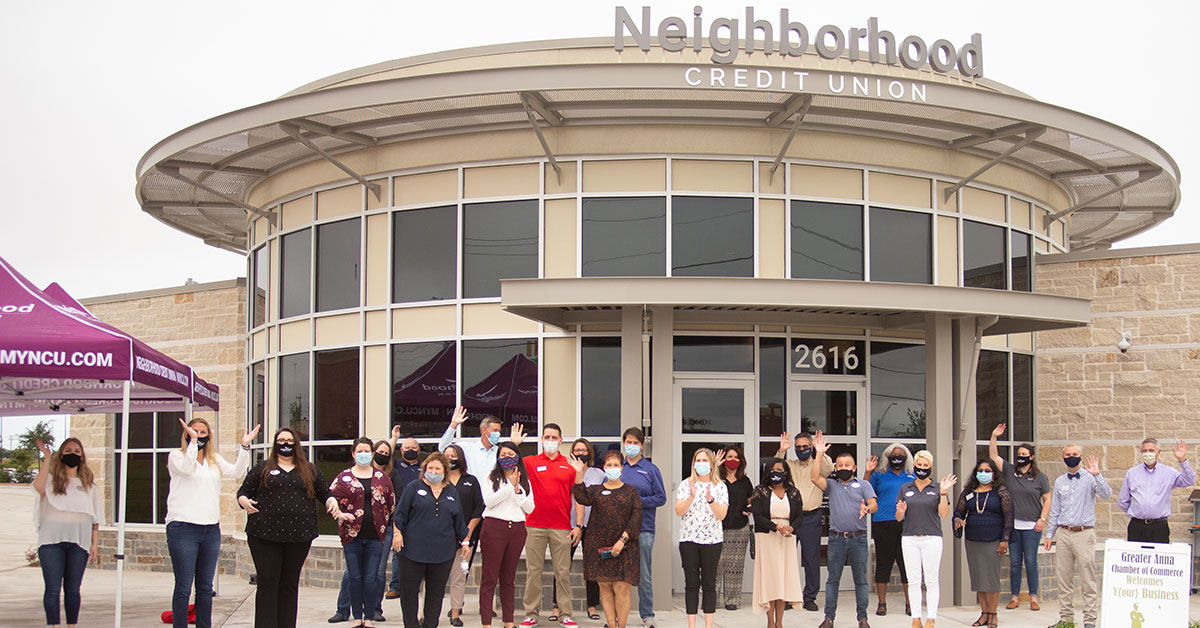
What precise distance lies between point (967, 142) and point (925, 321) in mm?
2952

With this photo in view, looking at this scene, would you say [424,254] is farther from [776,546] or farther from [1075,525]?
[1075,525]

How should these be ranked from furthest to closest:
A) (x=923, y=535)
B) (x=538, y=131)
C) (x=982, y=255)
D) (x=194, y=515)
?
(x=982, y=255) < (x=538, y=131) < (x=923, y=535) < (x=194, y=515)

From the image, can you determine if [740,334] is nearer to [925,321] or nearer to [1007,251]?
[925,321]

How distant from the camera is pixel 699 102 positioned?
45.8ft

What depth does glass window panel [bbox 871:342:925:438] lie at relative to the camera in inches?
585

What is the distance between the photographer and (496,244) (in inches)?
582

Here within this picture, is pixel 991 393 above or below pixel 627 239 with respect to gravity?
below

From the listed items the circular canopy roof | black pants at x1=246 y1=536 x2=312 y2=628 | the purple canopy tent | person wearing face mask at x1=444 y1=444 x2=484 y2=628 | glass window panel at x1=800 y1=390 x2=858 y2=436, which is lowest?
black pants at x1=246 y1=536 x2=312 y2=628

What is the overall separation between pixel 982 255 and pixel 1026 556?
14.9ft

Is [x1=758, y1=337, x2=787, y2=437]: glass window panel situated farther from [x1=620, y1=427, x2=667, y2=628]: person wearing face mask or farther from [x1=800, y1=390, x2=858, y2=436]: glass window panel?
[x1=620, y1=427, x2=667, y2=628]: person wearing face mask

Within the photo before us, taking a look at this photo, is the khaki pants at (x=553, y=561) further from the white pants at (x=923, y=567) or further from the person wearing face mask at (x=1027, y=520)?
the person wearing face mask at (x=1027, y=520)

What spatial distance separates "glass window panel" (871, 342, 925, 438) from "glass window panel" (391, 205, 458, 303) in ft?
18.4

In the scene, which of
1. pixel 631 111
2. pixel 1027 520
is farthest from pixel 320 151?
pixel 1027 520

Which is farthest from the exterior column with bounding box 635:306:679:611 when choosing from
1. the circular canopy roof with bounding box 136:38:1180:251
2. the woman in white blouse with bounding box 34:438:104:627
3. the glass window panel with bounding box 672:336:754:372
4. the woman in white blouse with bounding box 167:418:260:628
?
the woman in white blouse with bounding box 34:438:104:627
